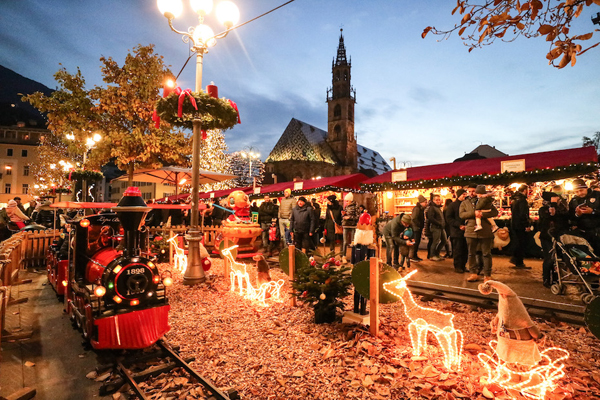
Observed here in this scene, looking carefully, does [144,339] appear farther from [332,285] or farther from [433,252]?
[433,252]

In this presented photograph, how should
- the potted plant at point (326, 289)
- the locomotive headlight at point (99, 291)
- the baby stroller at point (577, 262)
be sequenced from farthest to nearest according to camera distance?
the baby stroller at point (577, 262) → the potted plant at point (326, 289) → the locomotive headlight at point (99, 291)

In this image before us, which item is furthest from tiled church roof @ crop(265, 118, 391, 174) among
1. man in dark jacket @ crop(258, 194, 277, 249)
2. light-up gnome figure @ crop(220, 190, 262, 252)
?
light-up gnome figure @ crop(220, 190, 262, 252)

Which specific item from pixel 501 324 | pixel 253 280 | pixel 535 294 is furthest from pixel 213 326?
pixel 535 294

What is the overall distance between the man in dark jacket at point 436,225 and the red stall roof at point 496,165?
2.93 metres

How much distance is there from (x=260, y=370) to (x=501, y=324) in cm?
255

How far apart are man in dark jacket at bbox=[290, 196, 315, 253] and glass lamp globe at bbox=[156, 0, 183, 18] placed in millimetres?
5465

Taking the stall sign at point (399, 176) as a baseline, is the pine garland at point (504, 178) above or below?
below

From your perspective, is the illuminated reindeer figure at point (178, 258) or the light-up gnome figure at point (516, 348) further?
the illuminated reindeer figure at point (178, 258)

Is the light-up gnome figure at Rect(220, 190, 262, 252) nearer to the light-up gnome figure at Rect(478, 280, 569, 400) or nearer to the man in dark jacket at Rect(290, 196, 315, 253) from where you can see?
the man in dark jacket at Rect(290, 196, 315, 253)

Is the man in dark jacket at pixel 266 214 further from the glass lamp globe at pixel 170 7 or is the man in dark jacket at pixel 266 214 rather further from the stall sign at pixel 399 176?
the glass lamp globe at pixel 170 7

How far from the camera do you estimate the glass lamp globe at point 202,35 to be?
21.7 ft

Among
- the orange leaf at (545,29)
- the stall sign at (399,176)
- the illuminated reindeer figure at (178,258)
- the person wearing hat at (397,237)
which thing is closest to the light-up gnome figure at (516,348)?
the orange leaf at (545,29)

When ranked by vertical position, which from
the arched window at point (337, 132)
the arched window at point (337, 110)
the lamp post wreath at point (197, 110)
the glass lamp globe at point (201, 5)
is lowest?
the lamp post wreath at point (197, 110)

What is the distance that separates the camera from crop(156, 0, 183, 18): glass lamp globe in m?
6.02
